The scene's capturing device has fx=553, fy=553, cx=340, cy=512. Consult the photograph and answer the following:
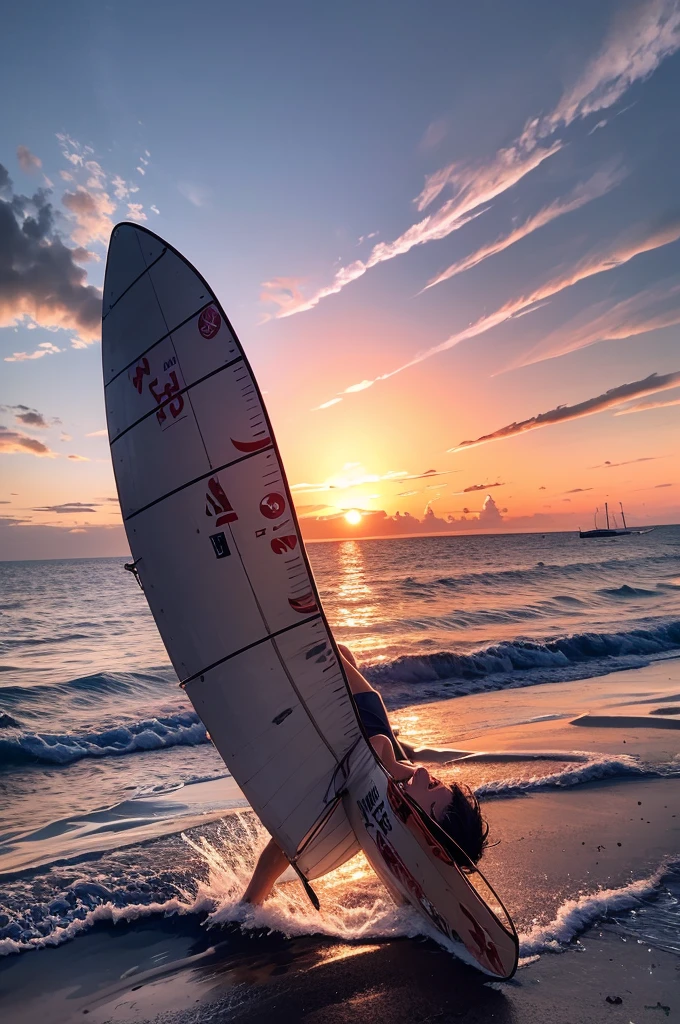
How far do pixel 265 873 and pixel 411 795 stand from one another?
1.84 meters

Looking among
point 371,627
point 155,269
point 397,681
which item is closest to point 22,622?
point 371,627

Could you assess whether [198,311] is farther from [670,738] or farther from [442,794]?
[670,738]

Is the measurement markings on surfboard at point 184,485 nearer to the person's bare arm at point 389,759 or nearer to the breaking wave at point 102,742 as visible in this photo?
the person's bare arm at point 389,759

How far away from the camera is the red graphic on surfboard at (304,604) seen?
3873 mm

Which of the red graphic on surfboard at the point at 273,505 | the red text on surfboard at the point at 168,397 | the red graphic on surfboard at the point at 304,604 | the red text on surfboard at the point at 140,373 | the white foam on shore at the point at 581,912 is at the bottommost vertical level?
the white foam on shore at the point at 581,912

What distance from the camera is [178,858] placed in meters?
5.95

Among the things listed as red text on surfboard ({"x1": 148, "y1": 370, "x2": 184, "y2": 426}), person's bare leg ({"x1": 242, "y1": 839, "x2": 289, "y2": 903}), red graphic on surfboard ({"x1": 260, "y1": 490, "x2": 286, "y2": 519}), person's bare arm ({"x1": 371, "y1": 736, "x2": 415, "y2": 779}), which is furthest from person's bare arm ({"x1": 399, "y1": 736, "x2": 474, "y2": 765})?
red text on surfboard ({"x1": 148, "y1": 370, "x2": 184, "y2": 426})

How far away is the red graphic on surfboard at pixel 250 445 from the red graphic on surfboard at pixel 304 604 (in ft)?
3.52

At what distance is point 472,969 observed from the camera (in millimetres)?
3475

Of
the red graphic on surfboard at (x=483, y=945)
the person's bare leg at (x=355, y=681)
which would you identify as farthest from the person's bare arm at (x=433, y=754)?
the red graphic on surfboard at (x=483, y=945)

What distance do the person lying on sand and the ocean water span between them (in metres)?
0.28

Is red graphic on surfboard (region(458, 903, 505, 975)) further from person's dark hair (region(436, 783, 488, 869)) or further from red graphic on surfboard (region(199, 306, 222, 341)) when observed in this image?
red graphic on surfboard (region(199, 306, 222, 341))

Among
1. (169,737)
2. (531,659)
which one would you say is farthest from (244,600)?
(531,659)

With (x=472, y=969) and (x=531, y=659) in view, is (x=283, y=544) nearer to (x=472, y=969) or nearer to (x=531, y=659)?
(x=472, y=969)
